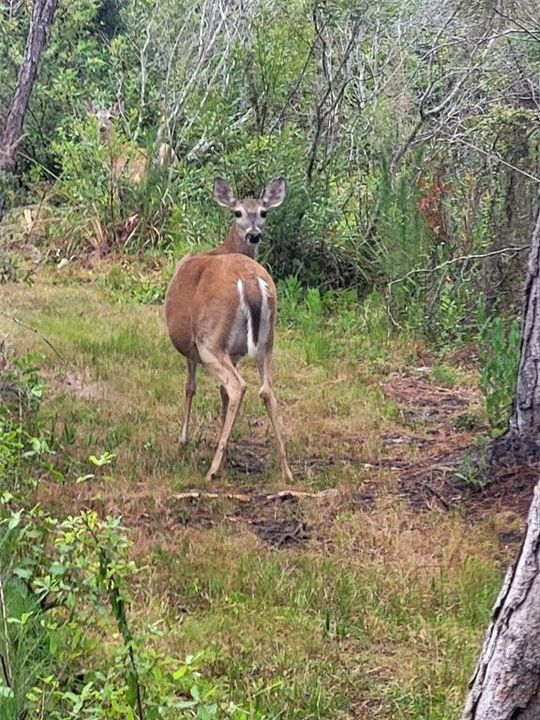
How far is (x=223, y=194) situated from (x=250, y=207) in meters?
0.35

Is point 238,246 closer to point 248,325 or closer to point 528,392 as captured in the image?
point 248,325

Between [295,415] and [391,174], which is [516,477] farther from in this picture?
[391,174]

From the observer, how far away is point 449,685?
3711mm

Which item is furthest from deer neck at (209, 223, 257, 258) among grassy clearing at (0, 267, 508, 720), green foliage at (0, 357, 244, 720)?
green foliage at (0, 357, 244, 720)

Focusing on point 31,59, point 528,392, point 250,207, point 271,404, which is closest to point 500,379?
point 528,392

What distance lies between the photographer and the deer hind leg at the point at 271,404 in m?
5.92

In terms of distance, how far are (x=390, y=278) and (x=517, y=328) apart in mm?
3089

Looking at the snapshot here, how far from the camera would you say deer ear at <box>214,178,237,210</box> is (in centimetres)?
834

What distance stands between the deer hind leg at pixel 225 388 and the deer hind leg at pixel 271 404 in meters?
0.13

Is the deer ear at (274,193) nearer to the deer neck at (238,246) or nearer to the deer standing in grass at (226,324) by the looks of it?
the deer neck at (238,246)

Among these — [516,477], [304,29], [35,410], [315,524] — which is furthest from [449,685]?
[304,29]

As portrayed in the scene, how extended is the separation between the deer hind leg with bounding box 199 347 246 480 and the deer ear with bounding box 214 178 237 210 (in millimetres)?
2388

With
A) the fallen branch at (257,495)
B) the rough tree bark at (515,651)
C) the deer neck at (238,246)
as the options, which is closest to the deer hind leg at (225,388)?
the fallen branch at (257,495)

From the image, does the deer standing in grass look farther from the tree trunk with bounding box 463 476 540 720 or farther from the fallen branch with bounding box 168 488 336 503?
the tree trunk with bounding box 463 476 540 720
